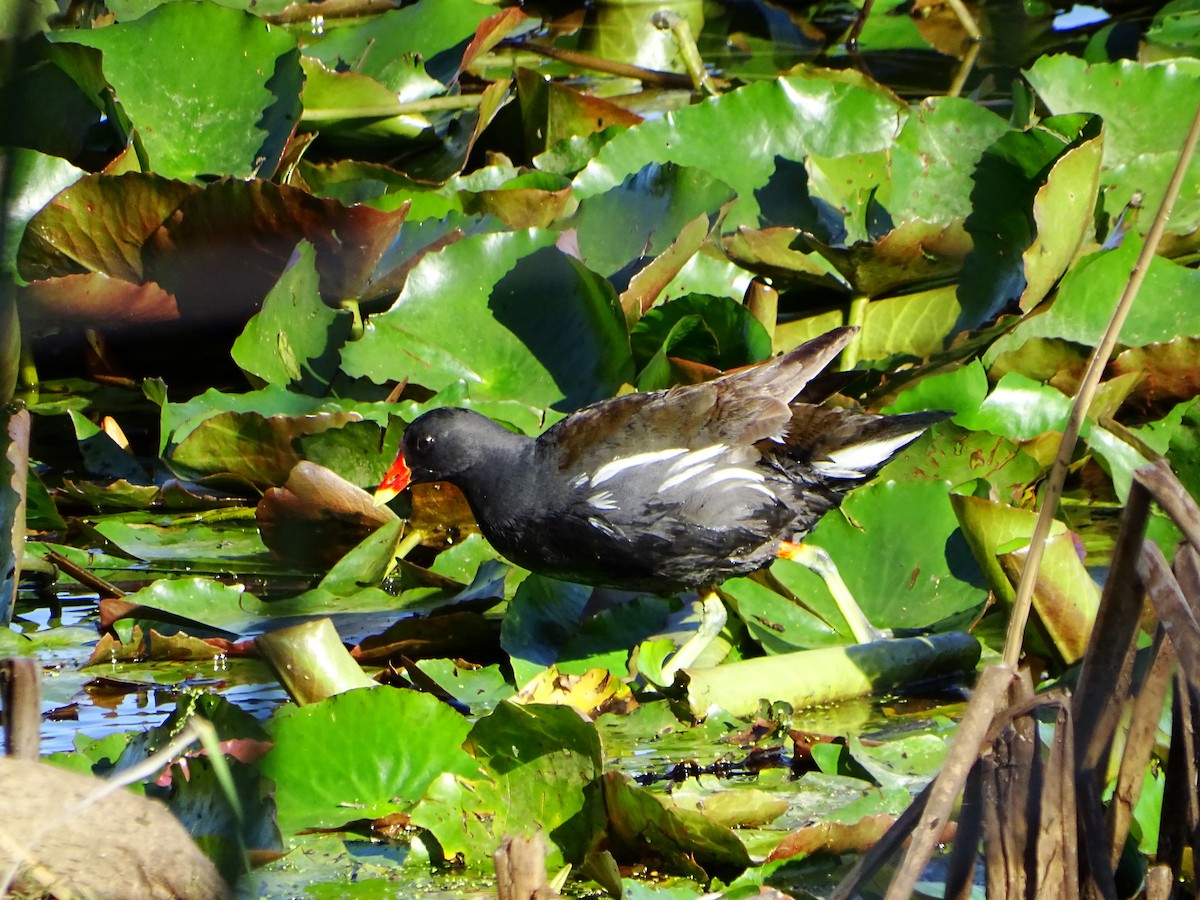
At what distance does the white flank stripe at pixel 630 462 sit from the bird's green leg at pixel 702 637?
29 cm

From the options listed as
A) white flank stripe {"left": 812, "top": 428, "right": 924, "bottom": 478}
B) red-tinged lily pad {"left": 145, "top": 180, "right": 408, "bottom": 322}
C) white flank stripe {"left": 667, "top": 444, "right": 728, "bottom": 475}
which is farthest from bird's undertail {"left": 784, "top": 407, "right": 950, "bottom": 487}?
red-tinged lily pad {"left": 145, "top": 180, "right": 408, "bottom": 322}

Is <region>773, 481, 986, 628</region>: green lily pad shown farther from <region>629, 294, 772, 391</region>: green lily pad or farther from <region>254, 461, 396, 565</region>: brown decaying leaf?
<region>254, 461, 396, 565</region>: brown decaying leaf

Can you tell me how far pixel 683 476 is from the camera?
10.5 feet

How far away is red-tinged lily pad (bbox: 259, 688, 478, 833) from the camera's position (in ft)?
7.26

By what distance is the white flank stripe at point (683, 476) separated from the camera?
3180 mm

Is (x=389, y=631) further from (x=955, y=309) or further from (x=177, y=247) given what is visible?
(x=955, y=309)

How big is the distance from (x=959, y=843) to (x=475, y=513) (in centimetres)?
195

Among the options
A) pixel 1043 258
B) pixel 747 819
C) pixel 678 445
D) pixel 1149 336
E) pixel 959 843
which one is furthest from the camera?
pixel 1149 336

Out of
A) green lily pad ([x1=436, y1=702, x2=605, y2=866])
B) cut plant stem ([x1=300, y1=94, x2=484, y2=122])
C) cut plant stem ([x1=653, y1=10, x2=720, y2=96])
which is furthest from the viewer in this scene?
cut plant stem ([x1=653, y1=10, x2=720, y2=96])

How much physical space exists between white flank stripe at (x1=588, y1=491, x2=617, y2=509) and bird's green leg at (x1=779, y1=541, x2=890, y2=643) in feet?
1.18

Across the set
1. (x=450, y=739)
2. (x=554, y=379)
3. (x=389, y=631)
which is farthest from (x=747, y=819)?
(x=554, y=379)

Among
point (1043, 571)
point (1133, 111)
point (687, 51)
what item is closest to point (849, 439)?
point (1043, 571)

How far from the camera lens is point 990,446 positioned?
3.24m

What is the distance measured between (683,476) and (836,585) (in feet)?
1.29
